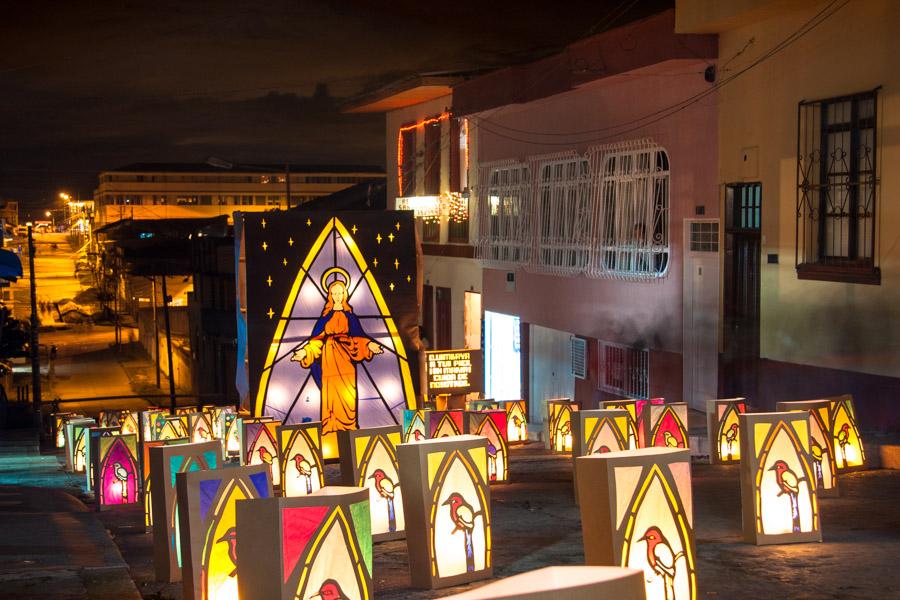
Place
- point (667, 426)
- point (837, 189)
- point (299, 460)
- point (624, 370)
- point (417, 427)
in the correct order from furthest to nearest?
point (624, 370), point (837, 189), point (417, 427), point (667, 426), point (299, 460)

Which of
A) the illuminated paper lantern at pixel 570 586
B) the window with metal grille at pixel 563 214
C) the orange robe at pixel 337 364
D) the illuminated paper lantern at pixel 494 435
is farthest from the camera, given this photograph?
the window with metal grille at pixel 563 214

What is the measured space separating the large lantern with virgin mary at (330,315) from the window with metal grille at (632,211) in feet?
12.7

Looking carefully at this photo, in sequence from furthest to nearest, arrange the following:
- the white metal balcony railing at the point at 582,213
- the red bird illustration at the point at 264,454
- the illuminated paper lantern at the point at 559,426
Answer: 1. the white metal balcony railing at the point at 582,213
2. the illuminated paper lantern at the point at 559,426
3. the red bird illustration at the point at 264,454

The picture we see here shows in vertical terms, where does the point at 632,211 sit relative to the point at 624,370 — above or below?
above

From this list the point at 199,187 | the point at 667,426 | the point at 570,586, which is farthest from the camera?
the point at 199,187

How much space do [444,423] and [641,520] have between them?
593 cm

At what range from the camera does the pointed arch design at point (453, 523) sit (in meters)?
7.05

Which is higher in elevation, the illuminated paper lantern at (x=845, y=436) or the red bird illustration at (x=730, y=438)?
the illuminated paper lantern at (x=845, y=436)

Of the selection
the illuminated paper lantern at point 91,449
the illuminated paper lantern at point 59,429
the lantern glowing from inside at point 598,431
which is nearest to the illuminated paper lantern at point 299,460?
the illuminated paper lantern at point 91,449

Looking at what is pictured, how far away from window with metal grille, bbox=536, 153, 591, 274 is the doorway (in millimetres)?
4478

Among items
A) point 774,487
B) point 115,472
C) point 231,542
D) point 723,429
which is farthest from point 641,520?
point 115,472

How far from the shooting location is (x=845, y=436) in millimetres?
Result: 10938

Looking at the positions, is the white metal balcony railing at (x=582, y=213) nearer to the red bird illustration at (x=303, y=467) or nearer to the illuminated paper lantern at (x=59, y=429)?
the red bird illustration at (x=303, y=467)

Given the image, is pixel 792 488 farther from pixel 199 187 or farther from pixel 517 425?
pixel 199 187
